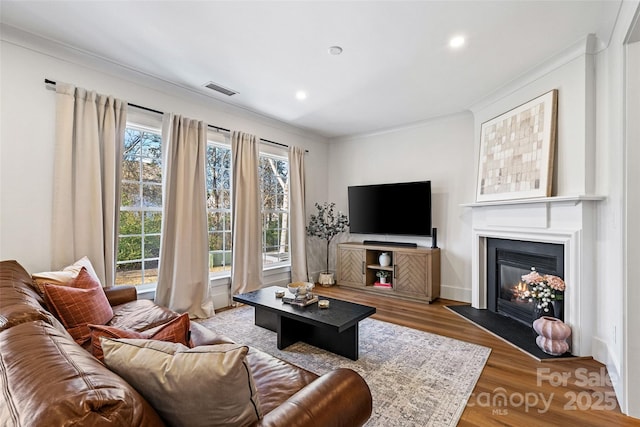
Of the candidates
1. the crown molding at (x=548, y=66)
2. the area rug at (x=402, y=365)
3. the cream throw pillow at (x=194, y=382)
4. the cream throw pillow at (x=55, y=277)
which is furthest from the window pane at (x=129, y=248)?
the crown molding at (x=548, y=66)

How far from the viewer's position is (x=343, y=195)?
18.7 ft

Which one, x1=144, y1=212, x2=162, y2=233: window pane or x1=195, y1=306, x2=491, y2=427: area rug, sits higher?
x1=144, y1=212, x2=162, y2=233: window pane

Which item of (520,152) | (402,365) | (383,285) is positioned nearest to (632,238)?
(520,152)

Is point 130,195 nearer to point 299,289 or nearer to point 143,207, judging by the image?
point 143,207

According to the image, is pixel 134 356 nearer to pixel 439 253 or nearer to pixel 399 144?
pixel 439 253

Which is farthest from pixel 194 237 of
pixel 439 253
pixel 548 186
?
pixel 548 186

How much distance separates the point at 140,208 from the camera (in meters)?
3.38

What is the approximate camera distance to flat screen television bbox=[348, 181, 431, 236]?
451 cm

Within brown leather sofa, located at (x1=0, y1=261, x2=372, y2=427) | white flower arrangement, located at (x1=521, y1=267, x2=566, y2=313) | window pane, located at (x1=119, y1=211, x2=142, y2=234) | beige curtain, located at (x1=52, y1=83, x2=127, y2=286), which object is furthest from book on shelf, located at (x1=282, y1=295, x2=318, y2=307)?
white flower arrangement, located at (x1=521, y1=267, x2=566, y2=313)

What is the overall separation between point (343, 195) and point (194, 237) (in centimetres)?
Result: 291

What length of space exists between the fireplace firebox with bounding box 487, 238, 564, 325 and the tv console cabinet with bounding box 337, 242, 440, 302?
0.74m

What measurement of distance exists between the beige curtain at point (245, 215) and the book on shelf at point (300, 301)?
1.45m

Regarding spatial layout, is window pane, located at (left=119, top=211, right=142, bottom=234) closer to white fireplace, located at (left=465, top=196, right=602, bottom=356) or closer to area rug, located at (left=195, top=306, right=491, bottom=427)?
area rug, located at (left=195, top=306, right=491, bottom=427)

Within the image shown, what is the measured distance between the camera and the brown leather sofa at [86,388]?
0.68 metres
